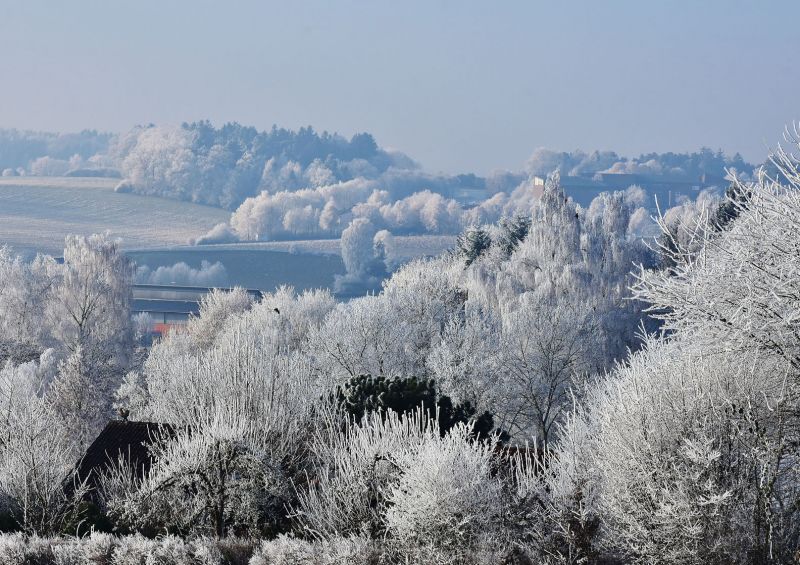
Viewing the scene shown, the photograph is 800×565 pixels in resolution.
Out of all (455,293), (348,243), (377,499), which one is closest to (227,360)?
(377,499)

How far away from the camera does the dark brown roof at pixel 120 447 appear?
1026 inches

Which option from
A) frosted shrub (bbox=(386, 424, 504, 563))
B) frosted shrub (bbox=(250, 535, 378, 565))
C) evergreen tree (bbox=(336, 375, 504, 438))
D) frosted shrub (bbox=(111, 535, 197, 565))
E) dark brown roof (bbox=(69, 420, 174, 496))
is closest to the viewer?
frosted shrub (bbox=(386, 424, 504, 563))

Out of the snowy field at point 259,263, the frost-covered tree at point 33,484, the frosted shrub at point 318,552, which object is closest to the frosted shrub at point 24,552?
the frost-covered tree at point 33,484

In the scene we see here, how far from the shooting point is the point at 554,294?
5788 centimetres

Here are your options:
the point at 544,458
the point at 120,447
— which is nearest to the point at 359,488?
the point at 544,458

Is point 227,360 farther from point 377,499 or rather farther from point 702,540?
point 702,540

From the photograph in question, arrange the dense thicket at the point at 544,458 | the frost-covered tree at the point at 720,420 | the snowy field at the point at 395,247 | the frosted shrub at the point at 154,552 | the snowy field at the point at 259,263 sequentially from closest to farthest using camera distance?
the frost-covered tree at the point at 720,420 → the dense thicket at the point at 544,458 → the frosted shrub at the point at 154,552 → the snowy field at the point at 259,263 → the snowy field at the point at 395,247

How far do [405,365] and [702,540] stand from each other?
91.6ft

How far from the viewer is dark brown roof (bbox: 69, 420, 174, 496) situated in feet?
85.5

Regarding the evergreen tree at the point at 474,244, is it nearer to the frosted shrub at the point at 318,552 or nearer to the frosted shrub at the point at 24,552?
the frosted shrub at the point at 24,552

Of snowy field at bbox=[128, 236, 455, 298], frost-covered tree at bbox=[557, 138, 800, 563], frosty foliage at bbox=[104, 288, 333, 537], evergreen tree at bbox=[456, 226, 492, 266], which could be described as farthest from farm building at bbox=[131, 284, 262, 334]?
frost-covered tree at bbox=[557, 138, 800, 563]

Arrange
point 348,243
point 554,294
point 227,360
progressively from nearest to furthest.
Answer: point 227,360
point 554,294
point 348,243

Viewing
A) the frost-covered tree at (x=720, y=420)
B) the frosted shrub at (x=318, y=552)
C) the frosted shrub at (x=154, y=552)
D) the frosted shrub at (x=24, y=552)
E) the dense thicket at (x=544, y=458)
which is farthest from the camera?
the frosted shrub at (x=24, y=552)

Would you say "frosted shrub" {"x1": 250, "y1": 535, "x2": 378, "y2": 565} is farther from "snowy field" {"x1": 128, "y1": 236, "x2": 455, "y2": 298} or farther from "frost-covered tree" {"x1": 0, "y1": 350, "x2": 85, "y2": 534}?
"snowy field" {"x1": 128, "y1": 236, "x2": 455, "y2": 298}
